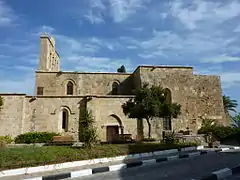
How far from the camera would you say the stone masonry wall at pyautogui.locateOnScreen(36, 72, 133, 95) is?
30.4 metres

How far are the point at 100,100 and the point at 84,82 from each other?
19.3 feet

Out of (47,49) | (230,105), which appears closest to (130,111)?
(47,49)

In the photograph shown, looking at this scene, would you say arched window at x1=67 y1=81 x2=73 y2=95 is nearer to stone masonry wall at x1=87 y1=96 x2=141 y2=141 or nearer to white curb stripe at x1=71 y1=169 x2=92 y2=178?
stone masonry wall at x1=87 y1=96 x2=141 y2=141

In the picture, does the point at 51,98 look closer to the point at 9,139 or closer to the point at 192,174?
the point at 9,139

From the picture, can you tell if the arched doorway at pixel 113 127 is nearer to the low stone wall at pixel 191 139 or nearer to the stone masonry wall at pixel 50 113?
the stone masonry wall at pixel 50 113

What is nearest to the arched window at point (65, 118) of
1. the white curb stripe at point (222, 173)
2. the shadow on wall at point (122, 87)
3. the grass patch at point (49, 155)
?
the shadow on wall at point (122, 87)

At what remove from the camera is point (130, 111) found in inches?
798

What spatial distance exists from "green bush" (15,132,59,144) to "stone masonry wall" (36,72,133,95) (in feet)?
27.3

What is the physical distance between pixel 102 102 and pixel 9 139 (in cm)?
944

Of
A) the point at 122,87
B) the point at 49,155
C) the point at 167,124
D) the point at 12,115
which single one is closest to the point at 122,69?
the point at 122,87

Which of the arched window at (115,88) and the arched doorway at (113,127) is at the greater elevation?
the arched window at (115,88)

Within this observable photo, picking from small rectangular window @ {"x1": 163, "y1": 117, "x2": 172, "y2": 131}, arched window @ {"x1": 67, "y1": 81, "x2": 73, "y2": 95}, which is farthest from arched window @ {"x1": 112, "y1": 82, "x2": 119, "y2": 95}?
small rectangular window @ {"x1": 163, "y1": 117, "x2": 172, "y2": 131}

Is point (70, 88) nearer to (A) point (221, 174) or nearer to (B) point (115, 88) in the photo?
(B) point (115, 88)

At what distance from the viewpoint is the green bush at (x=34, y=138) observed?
73.1 ft
